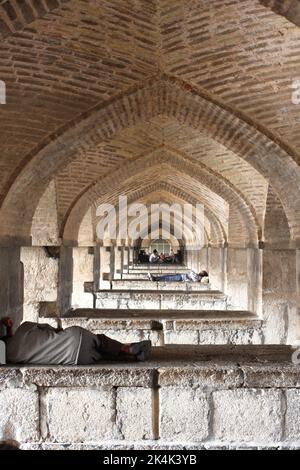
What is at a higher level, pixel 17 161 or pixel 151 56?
pixel 151 56

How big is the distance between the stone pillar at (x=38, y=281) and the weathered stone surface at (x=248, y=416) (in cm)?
448

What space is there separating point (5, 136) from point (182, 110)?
1.91 meters

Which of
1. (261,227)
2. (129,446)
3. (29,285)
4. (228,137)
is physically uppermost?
(228,137)

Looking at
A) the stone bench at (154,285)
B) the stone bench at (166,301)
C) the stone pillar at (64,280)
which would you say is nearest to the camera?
the stone pillar at (64,280)

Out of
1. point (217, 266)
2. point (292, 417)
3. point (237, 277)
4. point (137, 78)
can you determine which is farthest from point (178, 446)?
point (217, 266)

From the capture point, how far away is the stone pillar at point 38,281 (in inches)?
343

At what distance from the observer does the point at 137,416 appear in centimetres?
465

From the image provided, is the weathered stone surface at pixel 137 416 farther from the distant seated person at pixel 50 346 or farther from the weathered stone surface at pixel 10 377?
the weathered stone surface at pixel 10 377

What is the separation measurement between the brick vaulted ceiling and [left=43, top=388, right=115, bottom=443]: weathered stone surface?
7.55 feet

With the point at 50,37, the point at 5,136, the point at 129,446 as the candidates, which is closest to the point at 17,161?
the point at 5,136

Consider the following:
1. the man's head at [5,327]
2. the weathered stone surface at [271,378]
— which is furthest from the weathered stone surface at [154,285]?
the weathered stone surface at [271,378]

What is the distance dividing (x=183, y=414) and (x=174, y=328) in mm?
3371

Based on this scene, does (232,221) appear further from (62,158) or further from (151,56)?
(151,56)

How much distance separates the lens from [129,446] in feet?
15.1
